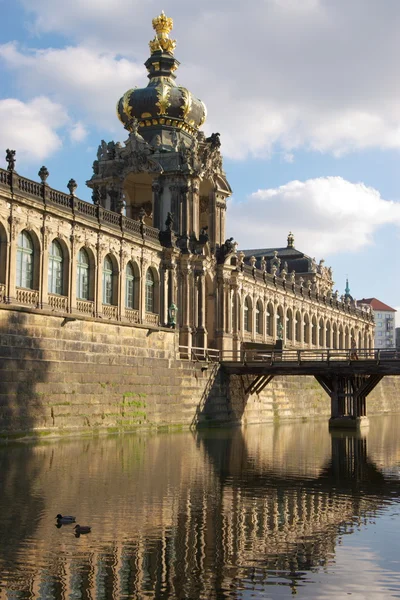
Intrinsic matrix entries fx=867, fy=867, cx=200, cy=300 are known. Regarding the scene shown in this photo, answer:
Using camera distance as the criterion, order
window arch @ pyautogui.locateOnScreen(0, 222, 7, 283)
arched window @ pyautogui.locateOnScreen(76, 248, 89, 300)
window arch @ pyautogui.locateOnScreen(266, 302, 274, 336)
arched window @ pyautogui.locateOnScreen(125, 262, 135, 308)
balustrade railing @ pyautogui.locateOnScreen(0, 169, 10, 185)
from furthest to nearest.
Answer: window arch @ pyautogui.locateOnScreen(266, 302, 274, 336)
arched window @ pyautogui.locateOnScreen(125, 262, 135, 308)
arched window @ pyautogui.locateOnScreen(76, 248, 89, 300)
window arch @ pyautogui.locateOnScreen(0, 222, 7, 283)
balustrade railing @ pyautogui.locateOnScreen(0, 169, 10, 185)

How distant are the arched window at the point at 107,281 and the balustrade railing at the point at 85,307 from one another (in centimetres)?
208

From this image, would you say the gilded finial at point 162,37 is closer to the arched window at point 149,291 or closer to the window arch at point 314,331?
the arched window at point 149,291

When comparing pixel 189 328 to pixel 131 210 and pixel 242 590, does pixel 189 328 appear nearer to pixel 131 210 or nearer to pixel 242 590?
pixel 131 210

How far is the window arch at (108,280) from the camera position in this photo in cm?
5541

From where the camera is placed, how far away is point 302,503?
23688 mm

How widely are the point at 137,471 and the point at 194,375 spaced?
2813cm

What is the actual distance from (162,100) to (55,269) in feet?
81.4

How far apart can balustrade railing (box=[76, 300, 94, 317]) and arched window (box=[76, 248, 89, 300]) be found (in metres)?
0.36

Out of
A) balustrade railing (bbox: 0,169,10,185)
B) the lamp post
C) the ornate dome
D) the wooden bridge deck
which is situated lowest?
the wooden bridge deck

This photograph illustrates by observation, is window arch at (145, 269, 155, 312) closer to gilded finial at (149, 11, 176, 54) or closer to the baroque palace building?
the baroque palace building

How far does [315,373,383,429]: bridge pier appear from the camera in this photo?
60312mm

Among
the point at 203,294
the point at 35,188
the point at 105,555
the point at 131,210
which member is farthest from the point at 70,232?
the point at 105,555

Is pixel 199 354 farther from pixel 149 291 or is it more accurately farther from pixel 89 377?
pixel 89 377

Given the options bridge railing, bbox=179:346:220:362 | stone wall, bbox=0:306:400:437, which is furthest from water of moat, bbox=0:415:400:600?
bridge railing, bbox=179:346:220:362
